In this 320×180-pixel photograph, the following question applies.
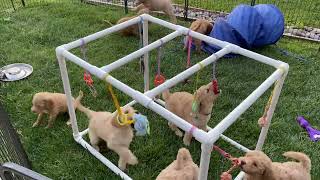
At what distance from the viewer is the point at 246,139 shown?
3.55 metres

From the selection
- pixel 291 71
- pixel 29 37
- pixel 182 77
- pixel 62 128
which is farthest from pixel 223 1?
pixel 182 77

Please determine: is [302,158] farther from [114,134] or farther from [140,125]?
[114,134]

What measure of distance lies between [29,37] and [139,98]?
4.15m

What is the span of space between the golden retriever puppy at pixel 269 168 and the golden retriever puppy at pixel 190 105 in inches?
29.5

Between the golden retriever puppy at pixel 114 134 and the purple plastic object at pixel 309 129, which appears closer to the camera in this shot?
the golden retriever puppy at pixel 114 134

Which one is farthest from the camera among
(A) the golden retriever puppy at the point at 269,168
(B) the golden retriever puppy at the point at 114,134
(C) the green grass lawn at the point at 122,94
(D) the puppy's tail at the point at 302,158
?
(C) the green grass lawn at the point at 122,94

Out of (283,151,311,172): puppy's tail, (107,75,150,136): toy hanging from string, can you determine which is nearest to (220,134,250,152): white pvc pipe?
(283,151,311,172): puppy's tail

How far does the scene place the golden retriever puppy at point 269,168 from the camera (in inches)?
88.4

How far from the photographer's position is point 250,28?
496cm

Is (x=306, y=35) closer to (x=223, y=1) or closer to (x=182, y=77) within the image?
(x=223, y=1)

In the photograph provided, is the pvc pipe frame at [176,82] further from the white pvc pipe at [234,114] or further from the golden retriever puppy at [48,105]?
the golden retriever puppy at [48,105]

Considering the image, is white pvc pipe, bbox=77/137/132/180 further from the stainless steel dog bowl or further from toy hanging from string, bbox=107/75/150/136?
the stainless steel dog bowl

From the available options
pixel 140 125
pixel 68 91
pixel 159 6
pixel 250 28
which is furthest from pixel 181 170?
pixel 159 6

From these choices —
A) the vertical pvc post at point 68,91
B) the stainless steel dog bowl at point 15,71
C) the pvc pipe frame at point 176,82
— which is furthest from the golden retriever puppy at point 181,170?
the stainless steel dog bowl at point 15,71
